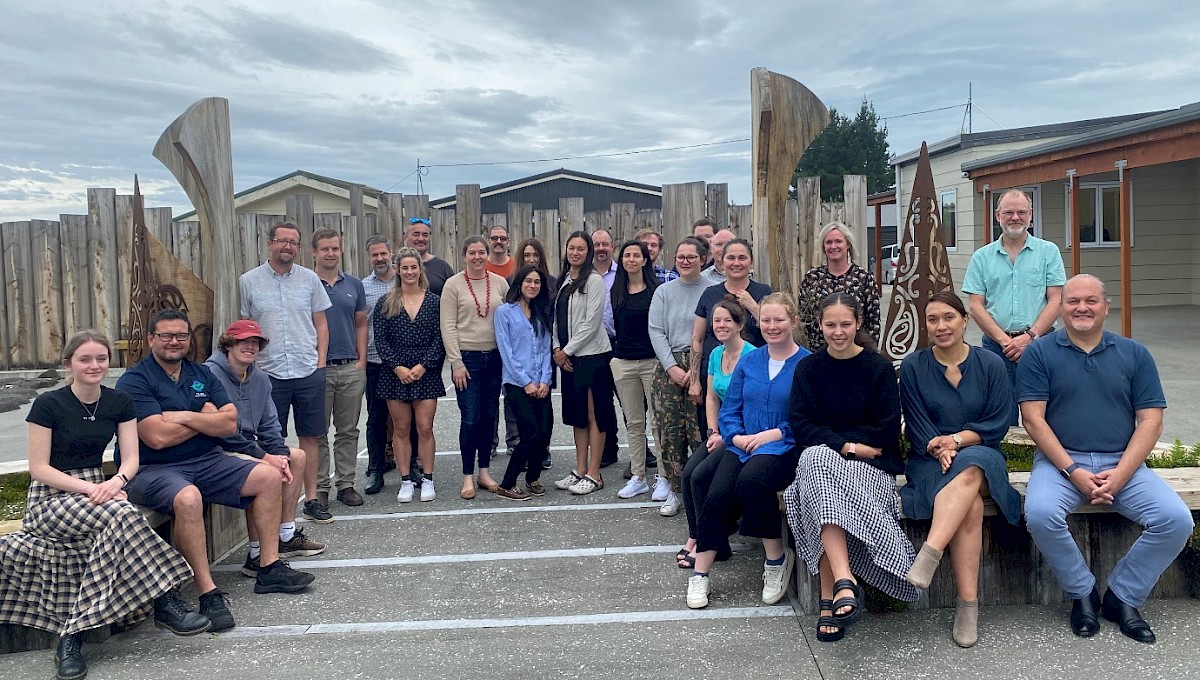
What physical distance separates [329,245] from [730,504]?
10.3ft

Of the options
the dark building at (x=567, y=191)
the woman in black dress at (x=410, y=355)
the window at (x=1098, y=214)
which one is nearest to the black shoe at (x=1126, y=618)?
the woman in black dress at (x=410, y=355)

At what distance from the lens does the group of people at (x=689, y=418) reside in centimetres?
398

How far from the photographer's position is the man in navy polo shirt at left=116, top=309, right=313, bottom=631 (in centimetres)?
436

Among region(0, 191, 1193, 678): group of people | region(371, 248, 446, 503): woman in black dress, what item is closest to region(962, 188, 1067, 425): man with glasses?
region(0, 191, 1193, 678): group of people

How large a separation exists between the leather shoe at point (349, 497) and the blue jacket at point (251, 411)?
1.05 meters

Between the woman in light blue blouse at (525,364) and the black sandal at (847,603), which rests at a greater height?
the woman in light blue blouse at (525,364)

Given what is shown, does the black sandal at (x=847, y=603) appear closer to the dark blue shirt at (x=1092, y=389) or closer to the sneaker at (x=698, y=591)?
the sneaker at (x=698, y=591)

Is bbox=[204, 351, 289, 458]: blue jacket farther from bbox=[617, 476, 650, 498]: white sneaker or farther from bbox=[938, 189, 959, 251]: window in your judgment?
bbox=[938, 189, 959, 251]: window

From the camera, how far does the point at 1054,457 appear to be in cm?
412

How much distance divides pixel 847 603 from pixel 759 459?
2.82 feet

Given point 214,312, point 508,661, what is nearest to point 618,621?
point 508,661

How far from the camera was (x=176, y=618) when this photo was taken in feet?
13.7

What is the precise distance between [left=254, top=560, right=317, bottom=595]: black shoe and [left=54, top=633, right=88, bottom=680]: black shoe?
2.98 feet

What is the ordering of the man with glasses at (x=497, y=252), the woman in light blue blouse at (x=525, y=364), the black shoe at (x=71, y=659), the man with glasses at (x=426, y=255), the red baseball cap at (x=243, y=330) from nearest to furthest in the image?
the black shoe at (x=71, y=659) → the red baseball cap at (x=243, y=330) → the woman in light blue blouse at (x=525, y=364) → the man with glasses at (x=426, y=255) → the man with glasses at (x=497, y=252)
